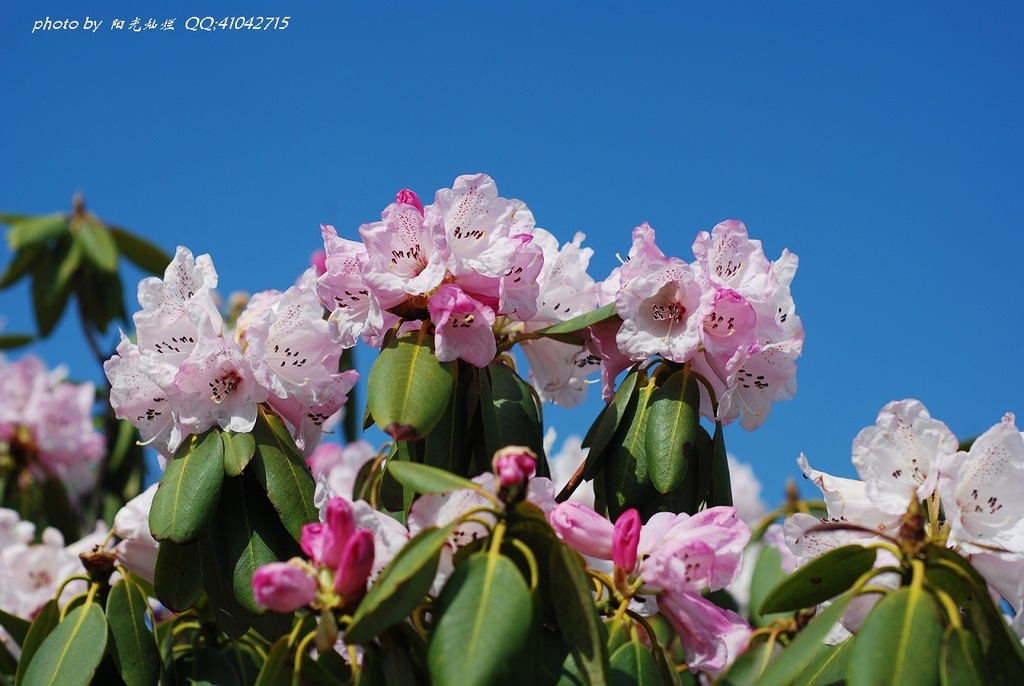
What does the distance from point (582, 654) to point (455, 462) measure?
Result: 50cm

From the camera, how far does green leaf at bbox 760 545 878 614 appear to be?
132 centimetres

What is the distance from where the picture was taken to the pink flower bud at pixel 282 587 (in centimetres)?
119

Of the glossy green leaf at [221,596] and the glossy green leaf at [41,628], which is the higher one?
the glossy green leaf at [221,596]

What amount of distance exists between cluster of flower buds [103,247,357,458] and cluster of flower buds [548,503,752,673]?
0.46 meters

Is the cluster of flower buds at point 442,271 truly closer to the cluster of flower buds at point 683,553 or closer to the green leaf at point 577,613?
the cluster of flower buds at point 683,553

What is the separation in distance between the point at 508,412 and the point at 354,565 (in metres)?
0.55

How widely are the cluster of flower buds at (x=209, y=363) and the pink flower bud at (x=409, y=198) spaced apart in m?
0.19

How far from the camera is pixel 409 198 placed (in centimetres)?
169

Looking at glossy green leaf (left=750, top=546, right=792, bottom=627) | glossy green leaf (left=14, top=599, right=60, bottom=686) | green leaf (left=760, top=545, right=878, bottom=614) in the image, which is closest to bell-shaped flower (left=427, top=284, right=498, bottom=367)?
green leaf (left=760, top=545, right=878, bottom=614)

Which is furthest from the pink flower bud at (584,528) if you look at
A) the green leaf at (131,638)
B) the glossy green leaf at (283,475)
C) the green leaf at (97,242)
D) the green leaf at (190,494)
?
the green leaf at (97,242)

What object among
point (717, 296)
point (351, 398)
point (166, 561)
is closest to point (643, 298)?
point (717, 296)

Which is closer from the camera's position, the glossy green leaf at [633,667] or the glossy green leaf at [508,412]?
the glossy green leaf at [633,667]

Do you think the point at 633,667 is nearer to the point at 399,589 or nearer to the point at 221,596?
the point at 399,589

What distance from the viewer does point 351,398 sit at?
3807mm
